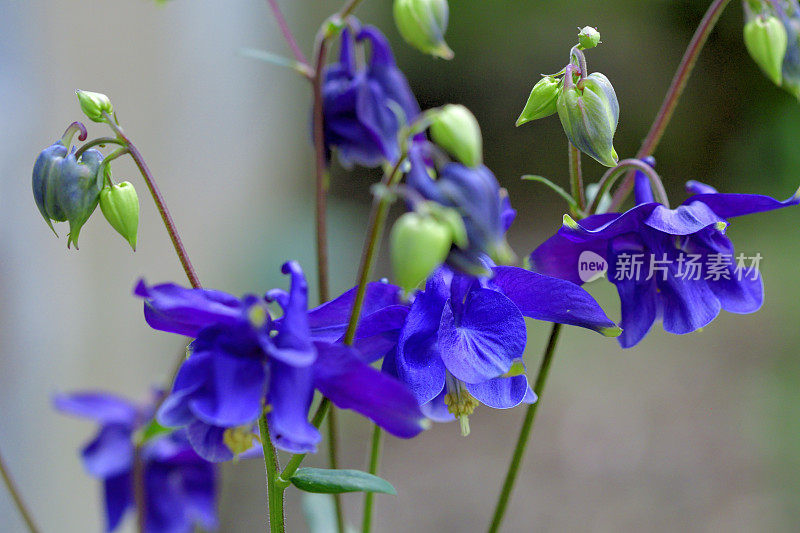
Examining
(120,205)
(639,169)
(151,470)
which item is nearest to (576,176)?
(639,169)

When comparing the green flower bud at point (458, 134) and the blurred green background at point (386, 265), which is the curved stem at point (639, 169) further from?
the blurred green background at point (386, 265)

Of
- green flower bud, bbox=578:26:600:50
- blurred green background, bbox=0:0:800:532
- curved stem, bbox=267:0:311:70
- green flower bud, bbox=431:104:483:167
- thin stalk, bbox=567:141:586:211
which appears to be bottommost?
blurred green background, bbox=0:0:800:532

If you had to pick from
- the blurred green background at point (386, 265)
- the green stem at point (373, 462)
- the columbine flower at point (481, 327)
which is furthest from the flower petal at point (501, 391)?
the blurred green background at point (386, 265)

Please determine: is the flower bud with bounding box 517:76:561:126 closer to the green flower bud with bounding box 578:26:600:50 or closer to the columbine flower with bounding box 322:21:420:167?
the green flower bud with bounding box 578:26:600:50

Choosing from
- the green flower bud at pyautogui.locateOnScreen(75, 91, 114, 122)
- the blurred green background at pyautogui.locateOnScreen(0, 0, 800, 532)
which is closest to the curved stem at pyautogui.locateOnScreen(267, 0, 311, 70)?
the green flower bud at pyautogui.locateOnScreen(75, 91, 114, 122)

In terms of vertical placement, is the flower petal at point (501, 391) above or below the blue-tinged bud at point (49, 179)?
below

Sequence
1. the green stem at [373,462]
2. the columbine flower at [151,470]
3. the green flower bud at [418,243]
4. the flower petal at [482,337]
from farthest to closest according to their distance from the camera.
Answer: the columbine flower at [151,470] → the green stem at [373,462] → the flower petal at [482,337] → the green flower bud at [418,243]
